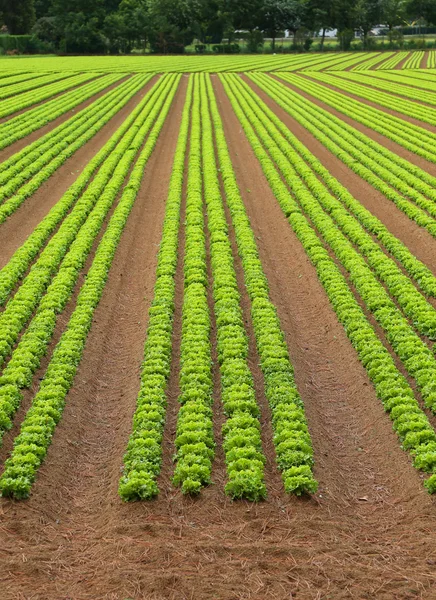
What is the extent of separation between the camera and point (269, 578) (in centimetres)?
1032

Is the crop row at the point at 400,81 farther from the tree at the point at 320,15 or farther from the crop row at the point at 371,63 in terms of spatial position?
the tree at the point at 320,15

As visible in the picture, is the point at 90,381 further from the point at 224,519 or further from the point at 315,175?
the point at 315,175

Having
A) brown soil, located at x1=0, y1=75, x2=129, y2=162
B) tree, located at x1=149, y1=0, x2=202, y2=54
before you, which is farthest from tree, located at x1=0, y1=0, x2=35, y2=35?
brown soil, located at x1=0, y1=75, x2=129, y2=162

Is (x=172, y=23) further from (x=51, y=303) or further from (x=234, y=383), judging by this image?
(x=234, y=383)

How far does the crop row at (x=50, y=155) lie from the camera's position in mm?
31109

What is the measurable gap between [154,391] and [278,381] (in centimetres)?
299

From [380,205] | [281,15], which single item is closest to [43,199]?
[380,205]

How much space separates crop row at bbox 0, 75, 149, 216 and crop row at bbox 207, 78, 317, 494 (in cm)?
1183

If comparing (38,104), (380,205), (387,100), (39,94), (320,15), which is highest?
(320,15)

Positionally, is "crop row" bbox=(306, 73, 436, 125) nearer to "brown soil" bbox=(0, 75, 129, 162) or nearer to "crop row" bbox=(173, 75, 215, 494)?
"brown soil" bbox=(0, 75, 129, 162)

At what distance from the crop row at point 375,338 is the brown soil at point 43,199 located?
1120 centimetres

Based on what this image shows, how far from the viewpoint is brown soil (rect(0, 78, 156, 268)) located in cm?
2591

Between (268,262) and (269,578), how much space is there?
14531 millimetres

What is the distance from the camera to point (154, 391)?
14.9m
